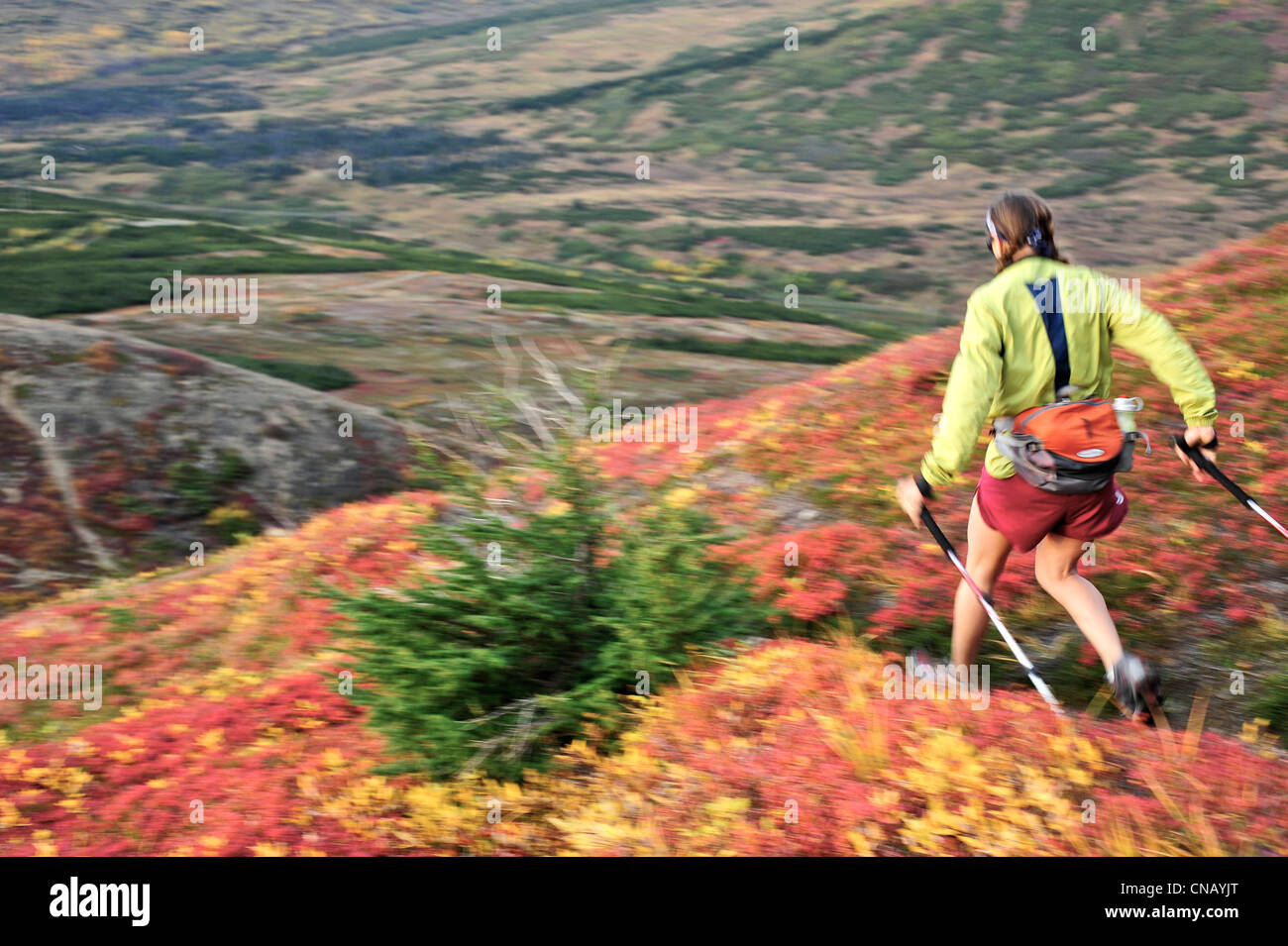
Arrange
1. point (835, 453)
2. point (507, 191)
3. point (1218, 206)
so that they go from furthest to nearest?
point (507, 191) < point (1218, 206) < point (835, 453)

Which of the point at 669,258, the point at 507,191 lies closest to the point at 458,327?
the point at 669,258

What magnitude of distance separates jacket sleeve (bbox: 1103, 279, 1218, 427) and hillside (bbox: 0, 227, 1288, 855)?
124 centimetres

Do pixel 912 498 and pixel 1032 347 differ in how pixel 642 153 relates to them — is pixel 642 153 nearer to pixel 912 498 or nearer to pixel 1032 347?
pixel 912 498

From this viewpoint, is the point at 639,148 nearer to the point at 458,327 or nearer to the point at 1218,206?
the point at 1218,206

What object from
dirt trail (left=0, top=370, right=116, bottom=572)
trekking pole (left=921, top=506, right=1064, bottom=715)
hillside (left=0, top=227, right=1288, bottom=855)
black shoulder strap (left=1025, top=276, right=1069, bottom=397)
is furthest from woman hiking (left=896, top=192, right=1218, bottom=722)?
dirt trail (left=0, top=370, right=116, bottom=572)

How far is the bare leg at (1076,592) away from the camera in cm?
425

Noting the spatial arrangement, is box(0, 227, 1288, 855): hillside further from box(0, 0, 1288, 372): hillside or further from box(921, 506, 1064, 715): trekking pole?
box(0, 0, 1288, 372): hillside

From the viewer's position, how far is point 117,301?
89.2ft

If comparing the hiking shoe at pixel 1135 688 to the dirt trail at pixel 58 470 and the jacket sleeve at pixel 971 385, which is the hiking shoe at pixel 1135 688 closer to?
the jacket sleeve at pixel 971 385

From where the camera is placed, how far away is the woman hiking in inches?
162

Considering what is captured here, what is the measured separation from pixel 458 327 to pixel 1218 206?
159ft

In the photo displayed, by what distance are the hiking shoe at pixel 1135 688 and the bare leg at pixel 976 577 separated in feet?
1.92

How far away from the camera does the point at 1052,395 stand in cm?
421

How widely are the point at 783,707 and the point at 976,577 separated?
3.16ft
